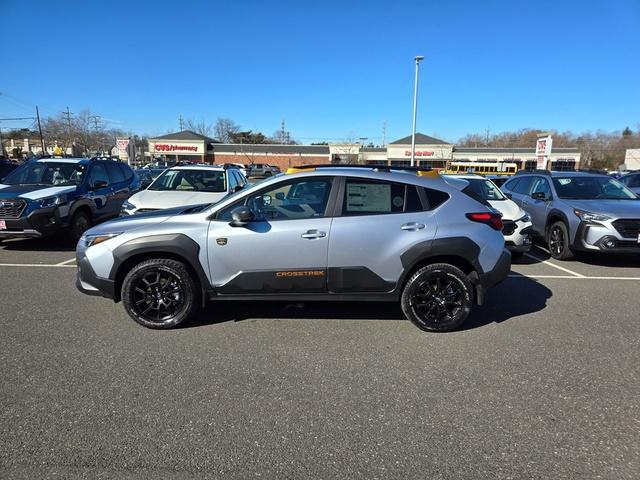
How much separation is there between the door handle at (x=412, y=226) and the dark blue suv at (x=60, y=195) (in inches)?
276

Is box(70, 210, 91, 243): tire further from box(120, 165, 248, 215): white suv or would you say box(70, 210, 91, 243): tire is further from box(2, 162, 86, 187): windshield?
box(120, 165, 248, 215): white suv

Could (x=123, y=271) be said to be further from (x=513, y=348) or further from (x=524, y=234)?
(x=524, y=234)

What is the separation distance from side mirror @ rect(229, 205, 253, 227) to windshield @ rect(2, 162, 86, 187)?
21.3 feet

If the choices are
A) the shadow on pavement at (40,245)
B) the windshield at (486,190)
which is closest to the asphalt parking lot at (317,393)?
the shadow on pavement at (40,245)

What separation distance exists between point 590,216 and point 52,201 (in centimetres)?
989

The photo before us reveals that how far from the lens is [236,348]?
155 inches

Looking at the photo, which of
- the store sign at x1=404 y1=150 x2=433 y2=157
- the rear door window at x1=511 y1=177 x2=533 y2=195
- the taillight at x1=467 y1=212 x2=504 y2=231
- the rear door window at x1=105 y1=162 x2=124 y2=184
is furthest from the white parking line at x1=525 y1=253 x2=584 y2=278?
the store sign at x1=404 y1=150 x2=433 y2=157

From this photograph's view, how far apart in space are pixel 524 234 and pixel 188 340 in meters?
6.18

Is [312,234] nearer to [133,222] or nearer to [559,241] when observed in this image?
[133,222]

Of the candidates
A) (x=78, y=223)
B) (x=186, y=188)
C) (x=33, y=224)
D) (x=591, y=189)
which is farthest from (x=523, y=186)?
(x=33, y=224)

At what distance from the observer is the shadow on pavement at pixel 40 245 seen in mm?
8354

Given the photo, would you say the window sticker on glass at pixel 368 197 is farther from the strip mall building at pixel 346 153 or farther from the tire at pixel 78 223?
the strip mall building at pixel 346 153

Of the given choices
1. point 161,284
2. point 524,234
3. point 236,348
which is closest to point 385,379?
point 236,348

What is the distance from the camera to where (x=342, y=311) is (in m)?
4.96
